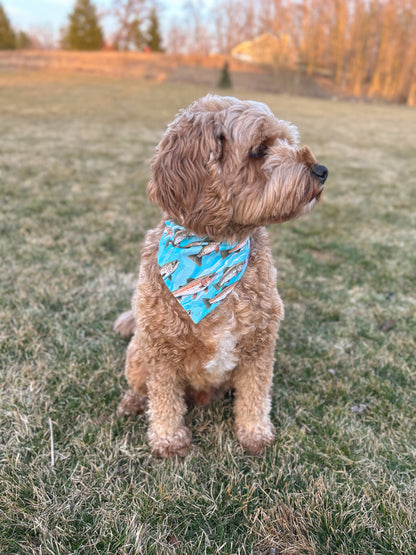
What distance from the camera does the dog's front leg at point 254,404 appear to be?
2.37 meters

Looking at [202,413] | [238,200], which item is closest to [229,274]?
[238,200]

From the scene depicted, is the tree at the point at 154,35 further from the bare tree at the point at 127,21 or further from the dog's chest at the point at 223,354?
the dog's chest at the point at 223,354

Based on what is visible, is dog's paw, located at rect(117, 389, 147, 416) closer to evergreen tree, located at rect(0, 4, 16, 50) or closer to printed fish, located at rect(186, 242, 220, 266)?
printed fish, located at rect(186, 242, 220, 266)

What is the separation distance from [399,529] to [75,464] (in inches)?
68.4

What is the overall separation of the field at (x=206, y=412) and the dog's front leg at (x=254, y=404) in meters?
0.08

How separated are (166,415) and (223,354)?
1.95 feet

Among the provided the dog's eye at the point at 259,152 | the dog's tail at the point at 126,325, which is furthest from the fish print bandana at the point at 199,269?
the dog's tail at the point at 126,325

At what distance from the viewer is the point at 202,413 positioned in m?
2.63

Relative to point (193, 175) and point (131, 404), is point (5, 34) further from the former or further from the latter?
point (193, 175)

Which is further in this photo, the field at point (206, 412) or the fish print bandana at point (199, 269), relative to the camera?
the fish print bandana at point (199, 269)

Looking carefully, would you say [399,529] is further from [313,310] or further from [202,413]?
[313,310]

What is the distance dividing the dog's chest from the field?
0.55m

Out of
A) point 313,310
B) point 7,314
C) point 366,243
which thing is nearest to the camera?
point 7,314

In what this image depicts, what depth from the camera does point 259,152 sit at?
1.94 metres
